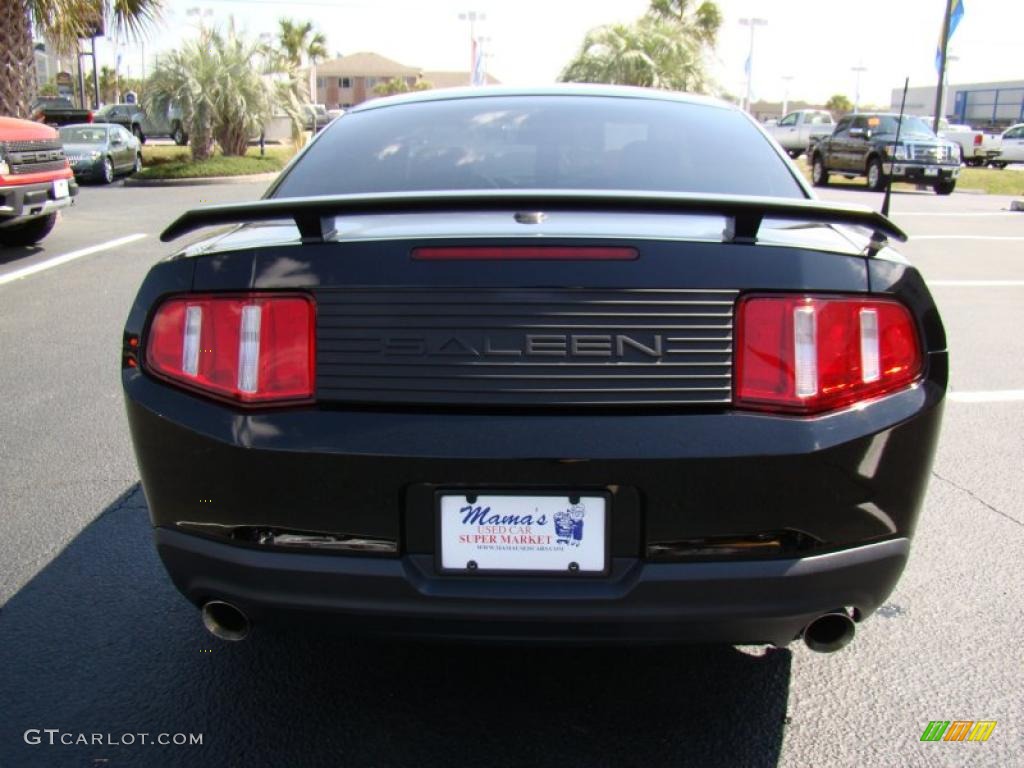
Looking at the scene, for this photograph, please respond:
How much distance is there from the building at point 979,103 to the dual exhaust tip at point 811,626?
62.3 meters

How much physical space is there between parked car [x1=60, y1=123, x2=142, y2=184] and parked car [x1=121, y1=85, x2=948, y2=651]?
20527 millimetres

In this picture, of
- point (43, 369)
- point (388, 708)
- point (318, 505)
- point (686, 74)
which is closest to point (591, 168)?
point (318, 505)

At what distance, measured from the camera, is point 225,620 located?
2211 mm

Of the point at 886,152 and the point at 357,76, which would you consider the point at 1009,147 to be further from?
the point at 357,76

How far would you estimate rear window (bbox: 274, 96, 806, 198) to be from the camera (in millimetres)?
2914

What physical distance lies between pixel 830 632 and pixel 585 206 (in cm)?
110

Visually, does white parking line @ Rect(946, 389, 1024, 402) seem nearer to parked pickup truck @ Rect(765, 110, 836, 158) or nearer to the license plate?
the license plate

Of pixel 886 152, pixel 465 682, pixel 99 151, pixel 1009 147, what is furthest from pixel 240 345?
pixel 1009 147

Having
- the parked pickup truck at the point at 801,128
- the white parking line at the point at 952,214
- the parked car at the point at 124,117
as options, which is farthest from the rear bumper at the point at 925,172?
the parked car at the point at 124,117

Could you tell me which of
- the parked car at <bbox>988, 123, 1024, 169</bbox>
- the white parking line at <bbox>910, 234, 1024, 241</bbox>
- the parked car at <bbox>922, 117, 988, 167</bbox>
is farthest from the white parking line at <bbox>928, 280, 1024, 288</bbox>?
the parked car at <bbox>988, 123, 1024, 169</bbox>

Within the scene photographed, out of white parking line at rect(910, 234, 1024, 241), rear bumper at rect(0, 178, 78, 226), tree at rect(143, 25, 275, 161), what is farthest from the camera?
tree at rect(143, 25, 275, 161)

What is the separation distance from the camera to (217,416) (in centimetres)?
207

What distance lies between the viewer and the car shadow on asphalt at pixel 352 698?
7.64 feet

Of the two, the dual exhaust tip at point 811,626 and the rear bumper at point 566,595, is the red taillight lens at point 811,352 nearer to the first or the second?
the rear bumper at point 566,595
